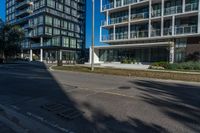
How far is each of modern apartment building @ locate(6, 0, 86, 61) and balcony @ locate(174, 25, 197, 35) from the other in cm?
3223

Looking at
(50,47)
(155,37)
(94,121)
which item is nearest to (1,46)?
(50,47)

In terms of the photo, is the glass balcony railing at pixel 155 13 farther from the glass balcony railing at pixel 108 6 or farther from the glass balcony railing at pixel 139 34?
the glass balcony railing at pixel 108 6

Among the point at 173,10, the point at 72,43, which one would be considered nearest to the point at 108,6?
the point at 173,10

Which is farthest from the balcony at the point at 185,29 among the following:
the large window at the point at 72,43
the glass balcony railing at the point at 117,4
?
the large window at the point at 72,43

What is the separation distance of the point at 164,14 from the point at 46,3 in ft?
130

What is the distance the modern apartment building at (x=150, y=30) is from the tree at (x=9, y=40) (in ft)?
64.2

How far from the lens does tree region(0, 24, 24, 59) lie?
40375 millimetres

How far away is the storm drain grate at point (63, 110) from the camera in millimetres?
5316

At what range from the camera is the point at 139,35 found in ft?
113

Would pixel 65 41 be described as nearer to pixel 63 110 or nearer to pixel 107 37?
pixel 107 37

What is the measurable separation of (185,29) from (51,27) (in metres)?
42.1

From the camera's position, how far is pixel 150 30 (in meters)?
32.7

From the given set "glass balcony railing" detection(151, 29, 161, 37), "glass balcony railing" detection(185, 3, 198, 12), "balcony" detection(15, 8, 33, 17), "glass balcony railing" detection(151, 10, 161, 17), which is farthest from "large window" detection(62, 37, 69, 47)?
"glass balcony railing" detection(185, 3, 198, 12)

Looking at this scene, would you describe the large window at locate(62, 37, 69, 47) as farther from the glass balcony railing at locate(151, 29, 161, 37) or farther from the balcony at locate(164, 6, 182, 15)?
the balcony at locate(164, 6, 182, 15)
